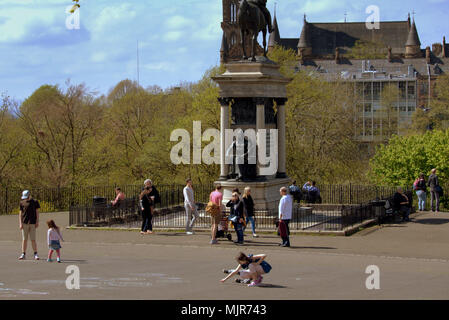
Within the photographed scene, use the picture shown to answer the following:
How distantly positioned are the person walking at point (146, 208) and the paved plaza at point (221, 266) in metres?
0.48

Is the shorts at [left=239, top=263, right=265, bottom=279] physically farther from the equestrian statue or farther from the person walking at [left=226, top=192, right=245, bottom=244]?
the equestrian statue

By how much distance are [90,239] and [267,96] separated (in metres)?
8.54

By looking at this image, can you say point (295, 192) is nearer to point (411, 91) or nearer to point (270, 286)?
point (270, 286)

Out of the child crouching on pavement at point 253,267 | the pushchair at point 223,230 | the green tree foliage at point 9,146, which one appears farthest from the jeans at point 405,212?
the green tree foliage at point 9,146

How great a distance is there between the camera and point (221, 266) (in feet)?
56.8

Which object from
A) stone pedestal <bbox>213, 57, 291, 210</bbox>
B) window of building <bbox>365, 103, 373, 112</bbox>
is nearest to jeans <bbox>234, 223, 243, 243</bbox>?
stone pedestal <bbox>213, 57, 291, 210</bbox>

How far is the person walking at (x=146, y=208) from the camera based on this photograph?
23688 mm

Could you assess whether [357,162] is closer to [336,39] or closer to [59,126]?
[59,126]

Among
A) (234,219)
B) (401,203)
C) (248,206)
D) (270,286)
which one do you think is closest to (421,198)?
(401,203)

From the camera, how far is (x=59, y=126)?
168ft

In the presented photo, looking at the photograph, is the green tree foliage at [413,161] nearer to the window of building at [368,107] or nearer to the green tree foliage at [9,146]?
the green tree foliage at [9,146]

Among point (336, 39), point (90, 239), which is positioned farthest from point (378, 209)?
point (336, 39)

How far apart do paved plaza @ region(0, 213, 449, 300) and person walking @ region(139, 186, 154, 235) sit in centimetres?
48
